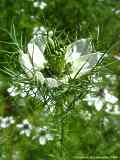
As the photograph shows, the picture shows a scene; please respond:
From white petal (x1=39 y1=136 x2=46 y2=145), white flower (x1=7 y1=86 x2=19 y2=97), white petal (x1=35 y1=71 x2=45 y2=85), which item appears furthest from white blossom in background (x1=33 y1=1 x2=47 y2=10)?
white petal (x1=35 y1=71 x2=45 y2=85)

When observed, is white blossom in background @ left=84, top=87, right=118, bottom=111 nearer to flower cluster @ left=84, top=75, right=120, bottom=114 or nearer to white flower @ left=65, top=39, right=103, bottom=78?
flower cluster @ left=84, top=75, right=120, bottom=114

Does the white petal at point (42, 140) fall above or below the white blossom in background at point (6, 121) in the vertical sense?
below

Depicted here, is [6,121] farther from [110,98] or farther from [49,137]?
[110,98]

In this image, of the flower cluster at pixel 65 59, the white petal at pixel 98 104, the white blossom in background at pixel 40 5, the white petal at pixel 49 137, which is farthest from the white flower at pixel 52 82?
the white blossom in background at pixel 40 5

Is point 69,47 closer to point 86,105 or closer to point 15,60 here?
point 15,60

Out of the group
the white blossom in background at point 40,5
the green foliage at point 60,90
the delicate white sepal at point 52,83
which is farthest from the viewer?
the white blossom in background at point 40,5

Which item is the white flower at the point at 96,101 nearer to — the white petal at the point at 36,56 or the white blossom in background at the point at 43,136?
the white blossom in background at the point at 43,136
